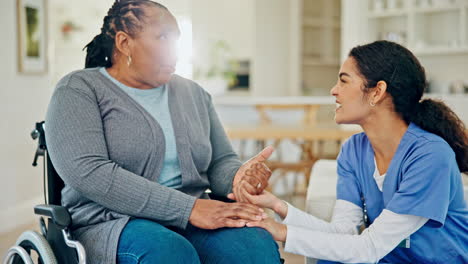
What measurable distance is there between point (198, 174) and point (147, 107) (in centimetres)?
25

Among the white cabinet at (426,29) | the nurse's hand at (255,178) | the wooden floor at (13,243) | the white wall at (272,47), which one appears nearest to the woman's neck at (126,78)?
the nurse's hand at (255,178)

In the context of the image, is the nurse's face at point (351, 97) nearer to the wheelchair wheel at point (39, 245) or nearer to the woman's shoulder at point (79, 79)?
the woman's shoulder at point (79, 79)

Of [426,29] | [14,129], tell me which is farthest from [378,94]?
[426,29]

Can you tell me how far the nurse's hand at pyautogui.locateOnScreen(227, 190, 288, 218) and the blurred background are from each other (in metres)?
1.04

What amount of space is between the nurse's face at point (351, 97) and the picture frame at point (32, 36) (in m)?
2.91

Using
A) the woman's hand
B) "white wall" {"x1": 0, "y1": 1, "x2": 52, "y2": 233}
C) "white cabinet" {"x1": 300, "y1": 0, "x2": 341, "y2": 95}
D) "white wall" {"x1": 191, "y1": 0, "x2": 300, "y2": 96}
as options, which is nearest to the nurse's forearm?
the woman's hand

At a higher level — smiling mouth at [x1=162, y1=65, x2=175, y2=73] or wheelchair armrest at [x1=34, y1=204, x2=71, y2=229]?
smiling mouth at [x1=162, y1=65, x2=175, y2=73]

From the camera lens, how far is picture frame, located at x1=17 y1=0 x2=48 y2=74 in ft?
12.9

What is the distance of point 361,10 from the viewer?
611cm

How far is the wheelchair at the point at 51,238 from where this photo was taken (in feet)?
4.70

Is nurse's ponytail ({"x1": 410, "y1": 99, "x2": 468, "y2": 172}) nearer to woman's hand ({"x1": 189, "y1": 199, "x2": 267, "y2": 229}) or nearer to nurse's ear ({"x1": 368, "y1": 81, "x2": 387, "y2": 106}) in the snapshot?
nurse's ear ({"x1": 368, "y1": 81, "x2": 387, "y2": 106})

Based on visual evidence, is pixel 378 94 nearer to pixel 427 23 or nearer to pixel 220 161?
pixel 220 161

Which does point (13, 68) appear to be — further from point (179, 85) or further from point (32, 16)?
point (179, 85)

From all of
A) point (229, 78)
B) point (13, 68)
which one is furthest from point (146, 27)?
point (229, 78)
